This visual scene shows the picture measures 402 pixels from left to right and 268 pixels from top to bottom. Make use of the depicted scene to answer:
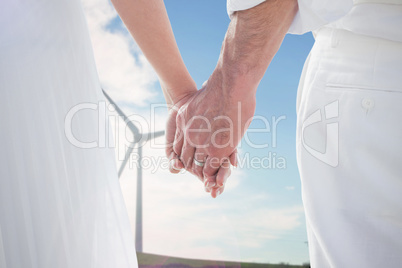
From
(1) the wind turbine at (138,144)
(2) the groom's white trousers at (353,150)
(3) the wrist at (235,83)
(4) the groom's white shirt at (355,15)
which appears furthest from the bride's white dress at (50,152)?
(1) the wind turbine at (138,144)

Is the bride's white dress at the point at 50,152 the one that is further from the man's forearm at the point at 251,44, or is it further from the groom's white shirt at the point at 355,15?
the groom's white shirt at the point at 355,15

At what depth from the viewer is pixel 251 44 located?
1431 millimetres

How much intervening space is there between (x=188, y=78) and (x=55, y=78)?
41.8 inches

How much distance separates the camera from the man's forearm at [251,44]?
4.38 ft

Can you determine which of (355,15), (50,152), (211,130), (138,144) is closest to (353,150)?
(355,15)

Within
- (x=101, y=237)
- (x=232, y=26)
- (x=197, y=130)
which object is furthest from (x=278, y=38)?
(x=101, y=237)

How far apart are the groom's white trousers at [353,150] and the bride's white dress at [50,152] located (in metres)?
0.79

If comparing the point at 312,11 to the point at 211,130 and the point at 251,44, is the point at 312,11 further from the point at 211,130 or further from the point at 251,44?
the point at 211,130

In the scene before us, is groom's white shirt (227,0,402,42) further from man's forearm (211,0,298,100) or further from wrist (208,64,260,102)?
wrist (208,64,260,102)

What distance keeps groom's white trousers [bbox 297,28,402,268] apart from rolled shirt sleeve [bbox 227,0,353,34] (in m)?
Answer: 0.09

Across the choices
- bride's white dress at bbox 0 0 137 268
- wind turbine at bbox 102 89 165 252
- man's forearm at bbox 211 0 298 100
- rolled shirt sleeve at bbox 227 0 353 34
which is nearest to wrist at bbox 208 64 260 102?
man's forearm at bbox 211 0 298 100

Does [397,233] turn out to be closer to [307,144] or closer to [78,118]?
[307,144]

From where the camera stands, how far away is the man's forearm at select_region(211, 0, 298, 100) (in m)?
1.33

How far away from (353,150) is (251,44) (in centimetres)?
56
